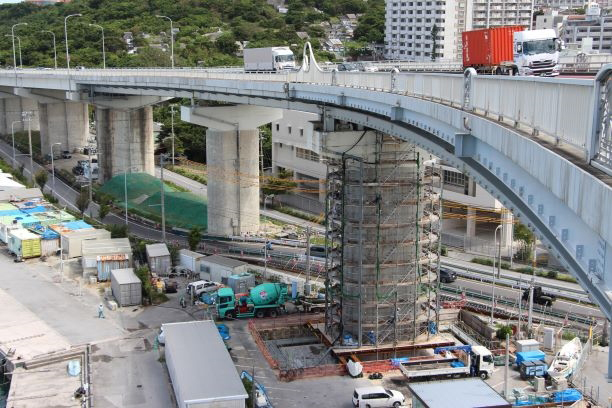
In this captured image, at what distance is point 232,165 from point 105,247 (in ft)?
31.8

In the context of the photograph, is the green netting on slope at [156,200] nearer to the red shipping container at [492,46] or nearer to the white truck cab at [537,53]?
the red shipping container at [492,46]

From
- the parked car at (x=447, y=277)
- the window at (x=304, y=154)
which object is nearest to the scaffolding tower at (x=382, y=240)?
the parked car at (x=447, y=277)

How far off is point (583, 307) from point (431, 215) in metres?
9.96

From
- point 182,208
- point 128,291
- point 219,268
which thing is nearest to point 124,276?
point 128,291

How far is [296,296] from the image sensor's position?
3447cm

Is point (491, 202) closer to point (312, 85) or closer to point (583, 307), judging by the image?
point (583, 307)

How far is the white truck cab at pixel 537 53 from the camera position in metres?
24.2

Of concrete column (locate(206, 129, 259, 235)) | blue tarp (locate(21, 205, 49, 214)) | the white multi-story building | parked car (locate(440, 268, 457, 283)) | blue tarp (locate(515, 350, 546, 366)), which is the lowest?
parked car (locate(440, 268, 457, 283))

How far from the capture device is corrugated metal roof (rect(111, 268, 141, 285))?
34.3m

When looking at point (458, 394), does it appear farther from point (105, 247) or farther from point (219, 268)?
point (105, 247)

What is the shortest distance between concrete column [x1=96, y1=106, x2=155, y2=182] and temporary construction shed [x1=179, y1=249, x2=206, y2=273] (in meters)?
22.0

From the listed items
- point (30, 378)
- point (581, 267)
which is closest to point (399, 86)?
point (581, 267)

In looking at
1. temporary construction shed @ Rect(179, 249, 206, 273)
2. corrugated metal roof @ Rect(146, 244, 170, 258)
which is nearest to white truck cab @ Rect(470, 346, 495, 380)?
temporary construction shed @ Rect(179, 249, 206, 273)

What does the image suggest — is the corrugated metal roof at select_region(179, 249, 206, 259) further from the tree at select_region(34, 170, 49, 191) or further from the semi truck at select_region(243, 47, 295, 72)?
the tree at select_region(34, 170, 49, 191)
